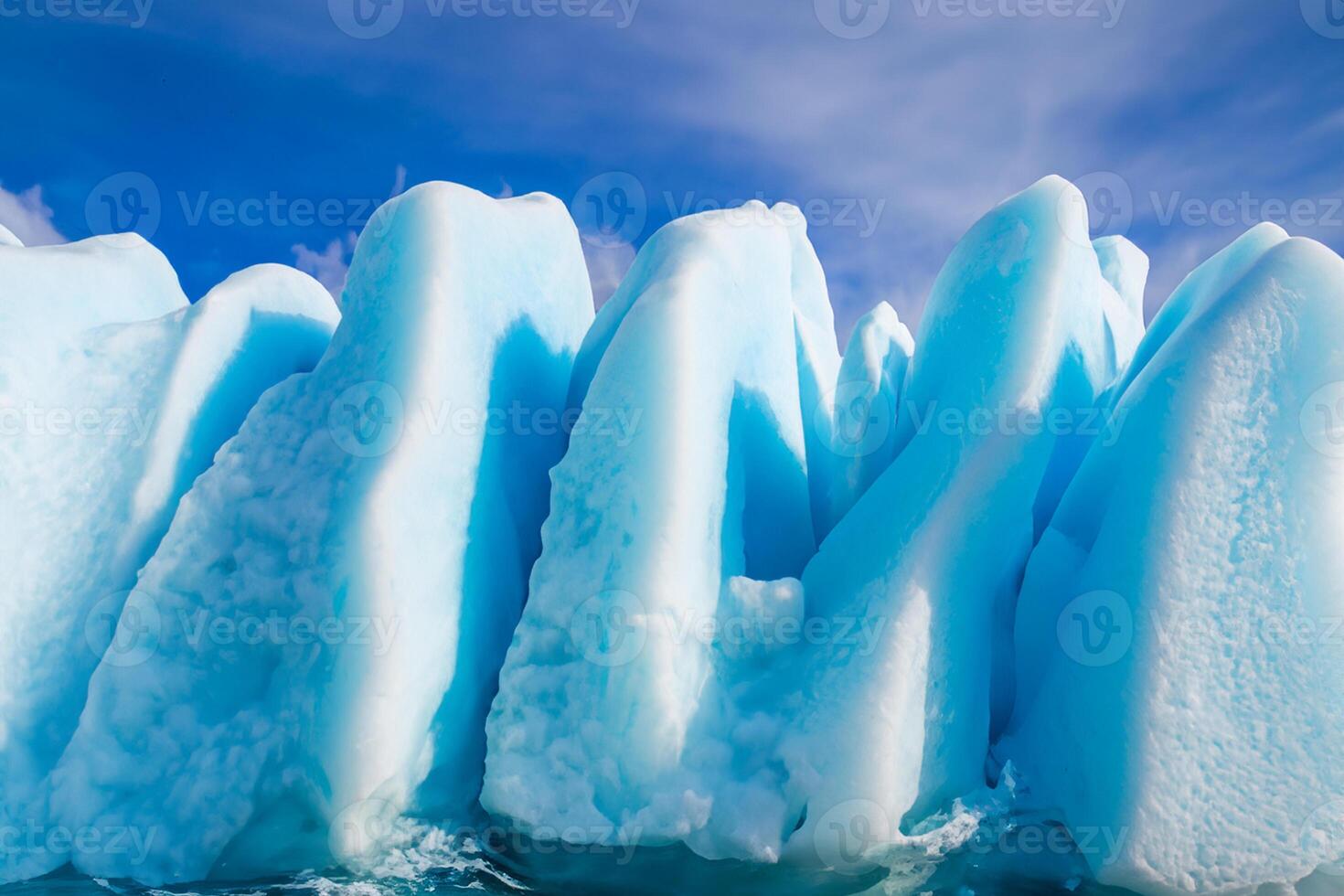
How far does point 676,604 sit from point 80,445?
287 centimetres

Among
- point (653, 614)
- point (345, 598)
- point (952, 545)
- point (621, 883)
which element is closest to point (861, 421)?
point (952, 545)

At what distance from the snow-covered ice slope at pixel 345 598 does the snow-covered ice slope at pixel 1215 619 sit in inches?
90.9

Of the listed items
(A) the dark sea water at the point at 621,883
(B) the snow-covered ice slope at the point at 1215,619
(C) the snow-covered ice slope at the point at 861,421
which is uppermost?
(C) the snow-covered ice slope at the point at 861,421

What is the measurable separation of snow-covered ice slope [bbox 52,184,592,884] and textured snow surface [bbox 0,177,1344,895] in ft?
0.05

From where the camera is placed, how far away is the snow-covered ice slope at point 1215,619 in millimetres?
2885

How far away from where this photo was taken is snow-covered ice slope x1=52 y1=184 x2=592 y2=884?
123 inches

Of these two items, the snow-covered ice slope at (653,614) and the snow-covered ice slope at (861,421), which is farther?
the snow-covered ice slope at (861,421)

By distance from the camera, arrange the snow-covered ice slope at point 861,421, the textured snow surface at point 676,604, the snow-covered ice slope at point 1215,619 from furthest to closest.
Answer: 1. the snow-covered ice slope at point 861,421
2. the textured snow surface at point 676,604
3. the snow-covered ice slope at point 1215,619

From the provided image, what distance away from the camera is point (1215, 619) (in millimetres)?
3059

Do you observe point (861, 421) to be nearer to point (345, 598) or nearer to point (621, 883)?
point (621, 883)

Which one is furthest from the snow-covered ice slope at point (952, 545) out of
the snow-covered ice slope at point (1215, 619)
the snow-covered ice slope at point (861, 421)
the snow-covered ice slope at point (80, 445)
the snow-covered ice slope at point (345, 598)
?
the snow-covered ice slope at point (80, 445)

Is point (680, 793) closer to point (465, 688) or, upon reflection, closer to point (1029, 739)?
point (465, 688)

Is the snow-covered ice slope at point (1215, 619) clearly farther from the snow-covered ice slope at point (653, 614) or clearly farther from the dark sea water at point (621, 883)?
the snow-covered ice slope at point (653, 614)

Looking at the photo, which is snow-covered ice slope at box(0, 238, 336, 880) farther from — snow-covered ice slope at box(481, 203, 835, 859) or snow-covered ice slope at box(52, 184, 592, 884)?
snow-covered ice slope at box(481, 203, 835, 859)
